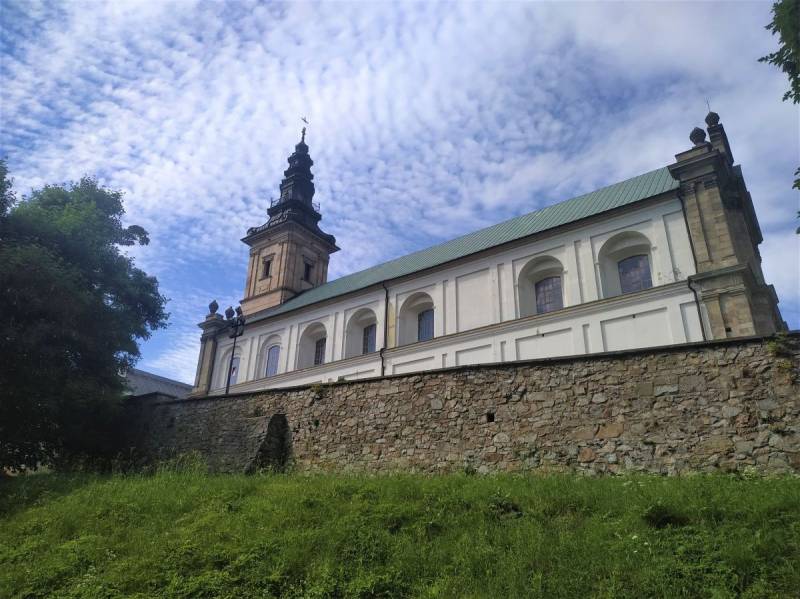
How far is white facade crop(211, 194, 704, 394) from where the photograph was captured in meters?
19.2

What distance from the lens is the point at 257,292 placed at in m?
39.6

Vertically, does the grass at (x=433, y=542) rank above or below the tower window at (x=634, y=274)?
below

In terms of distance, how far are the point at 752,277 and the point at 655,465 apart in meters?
11.3

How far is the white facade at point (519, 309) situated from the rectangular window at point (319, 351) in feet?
0.26

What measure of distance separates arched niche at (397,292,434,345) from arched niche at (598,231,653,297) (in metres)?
8.02

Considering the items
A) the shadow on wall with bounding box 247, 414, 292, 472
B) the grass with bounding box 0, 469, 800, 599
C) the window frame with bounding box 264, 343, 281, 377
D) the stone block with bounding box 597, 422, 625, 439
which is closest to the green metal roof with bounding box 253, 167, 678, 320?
the window frame with bounding box 264, 343, 281, 377

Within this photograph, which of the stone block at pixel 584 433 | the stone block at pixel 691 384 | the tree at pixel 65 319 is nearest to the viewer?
the stone block at pixel 691 384

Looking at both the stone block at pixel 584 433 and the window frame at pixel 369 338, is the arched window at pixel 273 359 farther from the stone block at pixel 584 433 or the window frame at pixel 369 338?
the stone block at pixel 584 433

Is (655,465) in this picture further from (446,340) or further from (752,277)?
(446,340)

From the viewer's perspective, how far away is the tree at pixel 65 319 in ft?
49.2

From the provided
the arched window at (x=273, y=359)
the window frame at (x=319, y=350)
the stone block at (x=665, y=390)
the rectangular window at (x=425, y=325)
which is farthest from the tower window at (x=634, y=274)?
the arched window at (x=273, y=359)

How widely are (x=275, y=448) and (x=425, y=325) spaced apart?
1334 centimetres

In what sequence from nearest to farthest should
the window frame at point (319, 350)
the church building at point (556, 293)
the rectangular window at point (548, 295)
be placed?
the church building at point (556, 293), the rectangular window at point (548, 295), the window frame at point (319, 350)

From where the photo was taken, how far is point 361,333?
2917cm
